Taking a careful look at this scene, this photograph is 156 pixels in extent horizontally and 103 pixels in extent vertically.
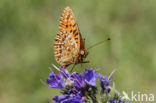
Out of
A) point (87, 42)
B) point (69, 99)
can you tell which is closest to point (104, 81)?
point (69, 99)

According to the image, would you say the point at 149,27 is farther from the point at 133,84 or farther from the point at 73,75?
the point at 73,75

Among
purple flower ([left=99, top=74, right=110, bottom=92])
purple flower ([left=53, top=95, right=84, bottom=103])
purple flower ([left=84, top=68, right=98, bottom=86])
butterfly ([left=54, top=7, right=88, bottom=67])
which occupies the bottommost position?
purple flower ([left=53, top=95, right=84, bottom=103])

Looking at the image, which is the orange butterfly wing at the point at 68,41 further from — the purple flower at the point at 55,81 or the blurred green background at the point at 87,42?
the blurred green background at the point at 87,42

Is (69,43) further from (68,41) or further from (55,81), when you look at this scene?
(55,81)

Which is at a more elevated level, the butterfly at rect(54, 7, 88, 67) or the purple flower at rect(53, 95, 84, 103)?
the butterfly at rect(54, 7, 88, 67)

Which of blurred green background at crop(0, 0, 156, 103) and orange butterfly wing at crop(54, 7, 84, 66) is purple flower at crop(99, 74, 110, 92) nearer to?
orange butterfly wing at crop(54, 7, 84, 66)

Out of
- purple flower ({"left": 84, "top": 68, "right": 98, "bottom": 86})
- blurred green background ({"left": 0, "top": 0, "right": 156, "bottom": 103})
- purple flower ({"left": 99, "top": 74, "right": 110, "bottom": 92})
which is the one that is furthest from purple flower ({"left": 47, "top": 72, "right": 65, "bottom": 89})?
blurred green background ({"left": 0, "top": 0, "right": 156, "bottom": 103})

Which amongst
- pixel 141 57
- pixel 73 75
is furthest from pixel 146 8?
pixel 73 75
